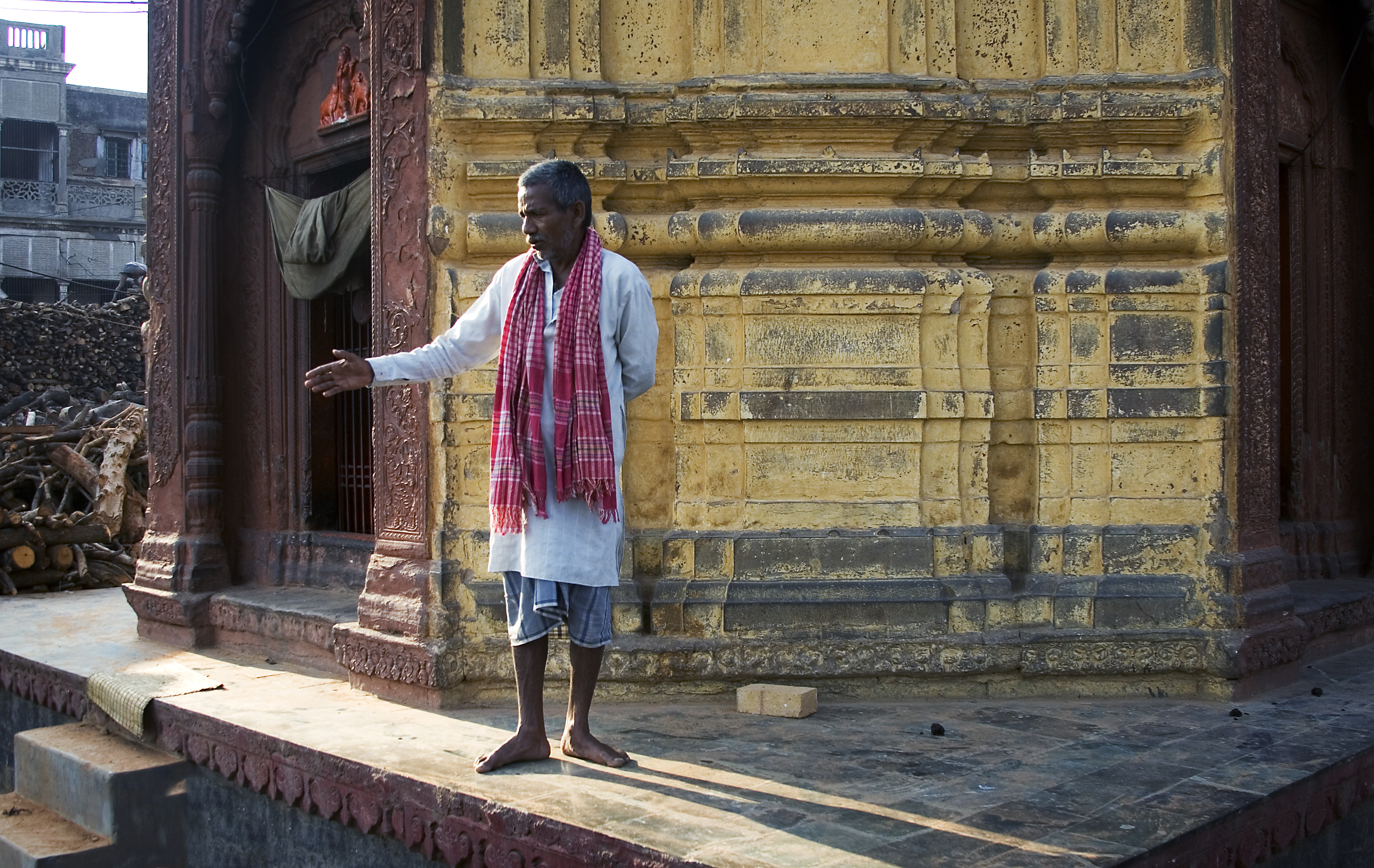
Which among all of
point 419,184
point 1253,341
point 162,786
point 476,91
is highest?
point 476,91

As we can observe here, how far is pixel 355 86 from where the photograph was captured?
6.14 meters

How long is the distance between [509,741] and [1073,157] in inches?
122

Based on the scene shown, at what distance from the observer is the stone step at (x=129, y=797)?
4.46m

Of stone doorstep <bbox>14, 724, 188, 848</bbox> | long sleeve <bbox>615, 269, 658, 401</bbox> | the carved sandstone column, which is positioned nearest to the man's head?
long sleeve <bbox>615, 269, 658, 401</bbox>

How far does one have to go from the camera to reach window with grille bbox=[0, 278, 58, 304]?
93.4 ft

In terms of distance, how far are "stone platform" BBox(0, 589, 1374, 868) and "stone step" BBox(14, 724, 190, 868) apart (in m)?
0.13

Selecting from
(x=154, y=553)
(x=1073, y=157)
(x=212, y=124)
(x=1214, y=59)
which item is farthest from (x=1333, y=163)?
(x=154, y=553)

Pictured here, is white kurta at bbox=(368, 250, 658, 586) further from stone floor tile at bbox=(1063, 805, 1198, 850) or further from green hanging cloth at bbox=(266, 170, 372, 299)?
green hanging cloth at bbox=(266, 170, 372, 299)

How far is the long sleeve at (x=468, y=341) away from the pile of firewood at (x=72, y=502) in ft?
20.4

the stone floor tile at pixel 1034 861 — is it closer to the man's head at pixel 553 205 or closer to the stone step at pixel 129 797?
the man's head at pixel 553 205

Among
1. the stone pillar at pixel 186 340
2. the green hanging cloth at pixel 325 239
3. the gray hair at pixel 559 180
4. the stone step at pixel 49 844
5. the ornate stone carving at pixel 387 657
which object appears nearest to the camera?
the gray hair at pixel 559 180

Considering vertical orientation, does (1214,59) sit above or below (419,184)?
above

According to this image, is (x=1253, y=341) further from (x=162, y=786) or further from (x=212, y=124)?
(x=212, y=124)

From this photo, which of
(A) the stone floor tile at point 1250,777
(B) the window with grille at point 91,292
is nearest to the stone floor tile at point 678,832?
(A) the stone floor tile at point 1250,777
